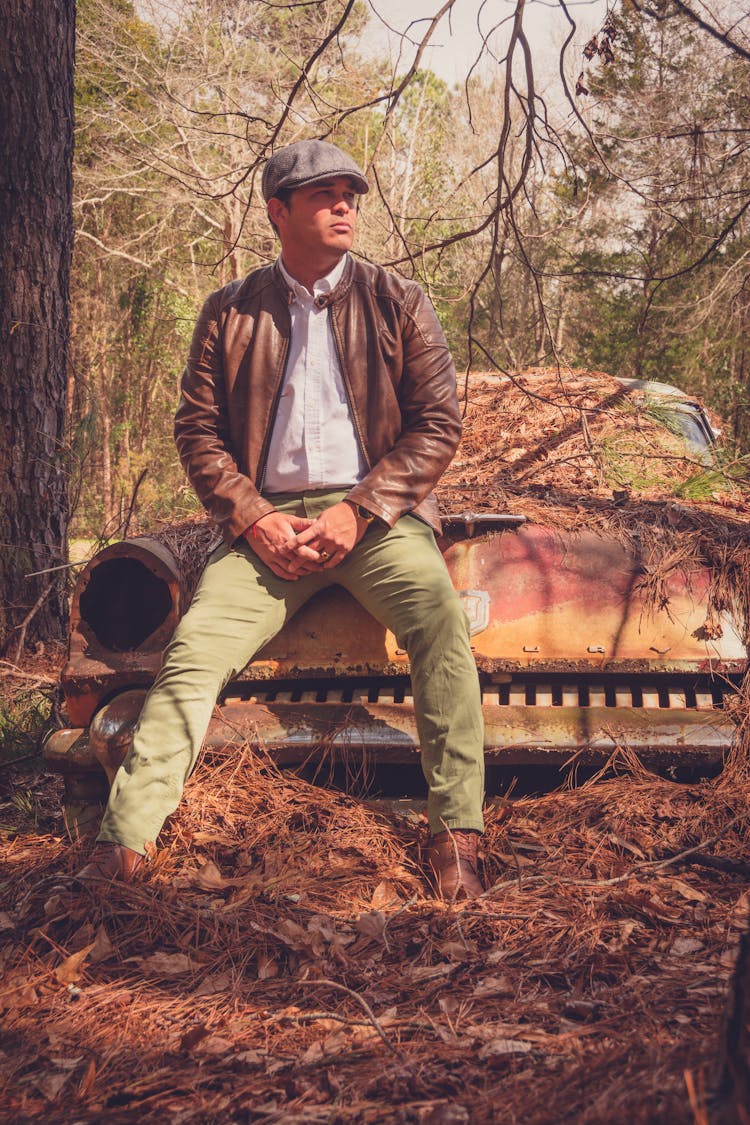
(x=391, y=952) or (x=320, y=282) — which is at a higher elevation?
(x=320, y=282)

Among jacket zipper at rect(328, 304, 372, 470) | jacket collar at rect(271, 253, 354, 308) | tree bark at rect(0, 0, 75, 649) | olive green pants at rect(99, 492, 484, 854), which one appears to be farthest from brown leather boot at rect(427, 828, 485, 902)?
tree bark at rect(0, 0, 75, 649)

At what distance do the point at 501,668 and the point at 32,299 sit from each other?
10.5ft

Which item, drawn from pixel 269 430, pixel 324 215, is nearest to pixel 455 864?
pixel 269 430

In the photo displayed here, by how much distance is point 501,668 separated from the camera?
2994 mm

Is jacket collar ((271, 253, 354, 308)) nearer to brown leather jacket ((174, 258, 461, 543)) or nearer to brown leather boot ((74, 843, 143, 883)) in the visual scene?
brown leather jacket ((174, 258, 461, 543))

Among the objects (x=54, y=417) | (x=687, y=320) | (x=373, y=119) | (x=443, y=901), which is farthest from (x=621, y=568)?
(x=373, y=119)

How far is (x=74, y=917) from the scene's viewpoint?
2350mm

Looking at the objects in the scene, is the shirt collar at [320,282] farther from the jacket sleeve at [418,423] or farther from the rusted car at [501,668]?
the rusted car at [501,668]

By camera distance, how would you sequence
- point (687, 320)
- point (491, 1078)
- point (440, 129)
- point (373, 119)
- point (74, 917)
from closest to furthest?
1. point (491, 1078)
2. point (74, 917)
3. point (687, 320)
4. point (373, 119)
5. point (440, 129)

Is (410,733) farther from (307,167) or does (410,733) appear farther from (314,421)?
(307,167)

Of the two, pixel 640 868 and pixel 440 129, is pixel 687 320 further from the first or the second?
pixel 640 868

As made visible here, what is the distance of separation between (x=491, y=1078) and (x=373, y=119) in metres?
21.6

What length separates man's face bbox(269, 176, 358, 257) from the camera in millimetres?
3158

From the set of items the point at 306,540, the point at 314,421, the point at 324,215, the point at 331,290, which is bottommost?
the point at 306,540
